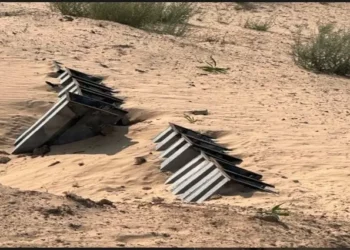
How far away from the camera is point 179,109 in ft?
43.3

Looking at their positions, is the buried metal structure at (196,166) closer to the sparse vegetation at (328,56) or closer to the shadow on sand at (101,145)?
the shadow on sand at (101,145)

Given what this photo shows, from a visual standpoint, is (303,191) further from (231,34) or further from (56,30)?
(231,34)

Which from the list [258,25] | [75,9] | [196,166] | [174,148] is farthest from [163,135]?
[258,25]

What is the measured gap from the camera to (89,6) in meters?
21.4

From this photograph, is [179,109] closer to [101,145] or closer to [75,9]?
[101,145]

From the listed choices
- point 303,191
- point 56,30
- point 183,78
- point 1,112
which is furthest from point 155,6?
point 303,191

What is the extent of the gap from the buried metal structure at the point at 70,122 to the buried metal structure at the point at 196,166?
0.95 meters

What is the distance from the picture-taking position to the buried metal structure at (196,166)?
30.8ft

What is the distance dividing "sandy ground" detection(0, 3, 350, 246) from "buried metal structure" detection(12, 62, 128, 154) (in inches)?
7.6

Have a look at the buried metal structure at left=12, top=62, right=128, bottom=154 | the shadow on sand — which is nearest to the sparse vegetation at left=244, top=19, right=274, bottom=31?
the buried metal structure at left=12, top=62, right=128, bottom=154

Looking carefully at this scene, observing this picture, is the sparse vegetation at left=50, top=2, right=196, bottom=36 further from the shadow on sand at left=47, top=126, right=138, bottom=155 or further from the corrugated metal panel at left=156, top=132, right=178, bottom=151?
the corrugated metal panel at left=156, top=132, right=178, bottom=151

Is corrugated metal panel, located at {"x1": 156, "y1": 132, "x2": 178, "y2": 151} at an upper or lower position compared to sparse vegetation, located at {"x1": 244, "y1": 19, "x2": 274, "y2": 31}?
upper

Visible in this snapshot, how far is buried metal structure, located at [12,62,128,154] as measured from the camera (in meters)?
11.9

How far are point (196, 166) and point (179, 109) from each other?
3127 millimetres
